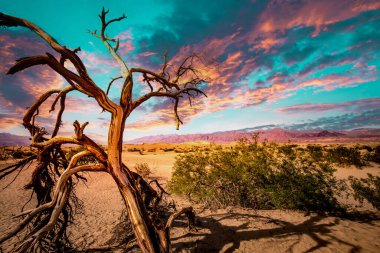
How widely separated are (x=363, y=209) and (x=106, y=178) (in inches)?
631

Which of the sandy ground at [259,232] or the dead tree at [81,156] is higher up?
the dead tree at [81,156]

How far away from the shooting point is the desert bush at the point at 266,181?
727 centimetres

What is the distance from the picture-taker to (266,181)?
25.4 feet

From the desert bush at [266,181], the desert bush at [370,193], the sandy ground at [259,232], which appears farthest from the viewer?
the desert bush at [370,193]

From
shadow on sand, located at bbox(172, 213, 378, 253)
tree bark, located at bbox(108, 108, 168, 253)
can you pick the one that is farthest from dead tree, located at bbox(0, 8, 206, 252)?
shadow on sand, located at bbox(172, 213, 378, 253)

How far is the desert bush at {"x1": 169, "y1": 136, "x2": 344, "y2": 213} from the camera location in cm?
727

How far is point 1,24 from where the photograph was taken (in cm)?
275

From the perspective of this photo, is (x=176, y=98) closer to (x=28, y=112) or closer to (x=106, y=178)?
(x=28, y=112)

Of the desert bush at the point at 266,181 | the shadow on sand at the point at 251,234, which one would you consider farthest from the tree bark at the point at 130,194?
the desert bush at the point at 266,181

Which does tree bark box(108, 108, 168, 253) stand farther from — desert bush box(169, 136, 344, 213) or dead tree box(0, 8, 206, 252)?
desert bush box(169, 136, 344, 213)

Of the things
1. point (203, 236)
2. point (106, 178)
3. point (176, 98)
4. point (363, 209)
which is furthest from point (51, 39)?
point (106, 178)

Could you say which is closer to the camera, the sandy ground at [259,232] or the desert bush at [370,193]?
the sandy ground at [259,232]

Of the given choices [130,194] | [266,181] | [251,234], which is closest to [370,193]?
[266,181]

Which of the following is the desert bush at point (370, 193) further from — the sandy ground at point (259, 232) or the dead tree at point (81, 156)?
the dead tree at point (81, 156)
